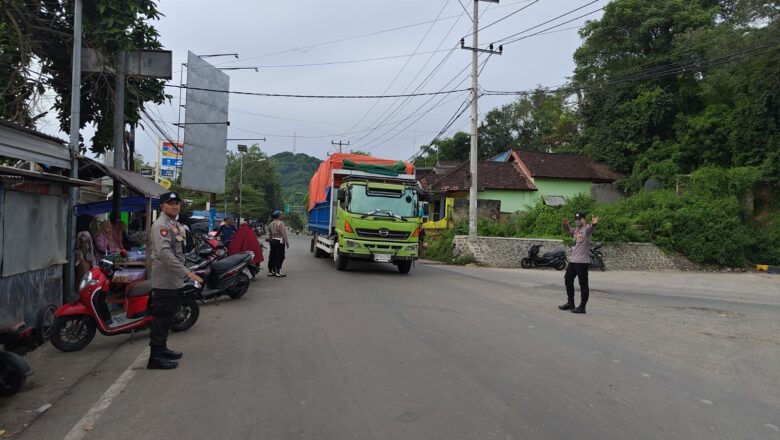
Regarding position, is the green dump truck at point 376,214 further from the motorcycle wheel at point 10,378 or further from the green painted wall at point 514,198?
the green painted wall at point 514,198

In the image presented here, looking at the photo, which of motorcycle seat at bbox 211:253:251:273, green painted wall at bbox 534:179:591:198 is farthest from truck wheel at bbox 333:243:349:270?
green painted wall at bbox 534:179:591:198

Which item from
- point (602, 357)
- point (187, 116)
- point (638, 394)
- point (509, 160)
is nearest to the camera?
point (638, 394)

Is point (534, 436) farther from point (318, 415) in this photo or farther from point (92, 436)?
point (92, 436)

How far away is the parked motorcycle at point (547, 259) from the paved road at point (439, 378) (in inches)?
413

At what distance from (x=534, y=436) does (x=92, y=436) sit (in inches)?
125

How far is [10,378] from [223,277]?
4988mm

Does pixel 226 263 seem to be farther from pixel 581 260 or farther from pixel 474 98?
pixel 474 98

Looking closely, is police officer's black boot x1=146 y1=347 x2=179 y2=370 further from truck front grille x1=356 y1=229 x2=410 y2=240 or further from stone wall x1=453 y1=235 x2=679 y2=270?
stone wall x1=453 y1=235 x2=679 y2=270

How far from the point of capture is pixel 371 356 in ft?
19.0

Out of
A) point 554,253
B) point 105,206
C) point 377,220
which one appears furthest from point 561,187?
point 105,206

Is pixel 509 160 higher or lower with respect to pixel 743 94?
lower

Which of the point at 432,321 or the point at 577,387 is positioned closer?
the point at 577,387

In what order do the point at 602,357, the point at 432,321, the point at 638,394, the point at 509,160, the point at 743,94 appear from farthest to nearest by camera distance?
1. the point at 509,160
2. the point at 743,94
3. the point at 432,321
4. the point at 602,357
5. the point at 638,394

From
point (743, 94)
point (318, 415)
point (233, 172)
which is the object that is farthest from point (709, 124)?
point (233, 172)
